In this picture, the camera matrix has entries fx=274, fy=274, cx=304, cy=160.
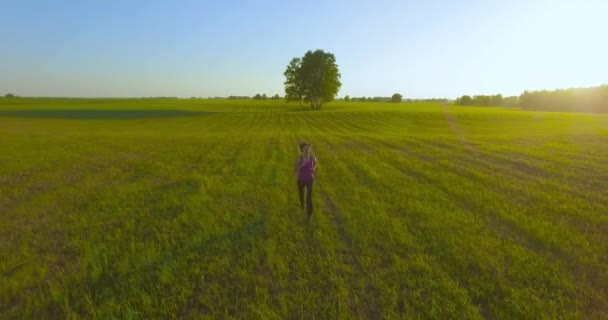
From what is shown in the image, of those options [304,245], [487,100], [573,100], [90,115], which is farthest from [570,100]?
[90,115]

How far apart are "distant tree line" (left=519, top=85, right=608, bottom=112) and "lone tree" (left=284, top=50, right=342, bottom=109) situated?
72.6 m

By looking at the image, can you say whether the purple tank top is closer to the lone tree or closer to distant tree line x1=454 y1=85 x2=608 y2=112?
the lone tree

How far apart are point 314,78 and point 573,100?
3233 inches

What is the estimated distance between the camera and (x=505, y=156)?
16281 mm

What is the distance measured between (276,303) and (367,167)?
10187mm

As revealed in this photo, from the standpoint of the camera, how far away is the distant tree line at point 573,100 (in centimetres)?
7756

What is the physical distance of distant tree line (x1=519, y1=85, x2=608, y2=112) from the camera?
254 ft

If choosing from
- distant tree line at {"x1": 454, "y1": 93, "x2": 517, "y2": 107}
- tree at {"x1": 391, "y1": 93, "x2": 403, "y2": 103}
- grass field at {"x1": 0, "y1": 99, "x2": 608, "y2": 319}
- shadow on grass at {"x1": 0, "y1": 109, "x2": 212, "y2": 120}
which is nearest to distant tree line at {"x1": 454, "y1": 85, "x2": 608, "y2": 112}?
distant tree line at {"x1": 454, "y1": 93, "x2": 517, "y2": 107}

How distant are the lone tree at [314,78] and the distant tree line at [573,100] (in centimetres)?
7259

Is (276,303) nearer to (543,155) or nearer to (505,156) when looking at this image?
(505,156)

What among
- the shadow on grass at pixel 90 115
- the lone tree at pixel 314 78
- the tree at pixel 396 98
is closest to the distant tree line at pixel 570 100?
Answer: the tree at pixel 396 98

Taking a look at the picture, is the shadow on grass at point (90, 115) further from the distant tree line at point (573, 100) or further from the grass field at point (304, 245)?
the distant tree line at point (573, 100)

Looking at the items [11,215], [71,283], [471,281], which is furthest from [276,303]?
[11,215]

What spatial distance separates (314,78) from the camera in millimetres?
70000
